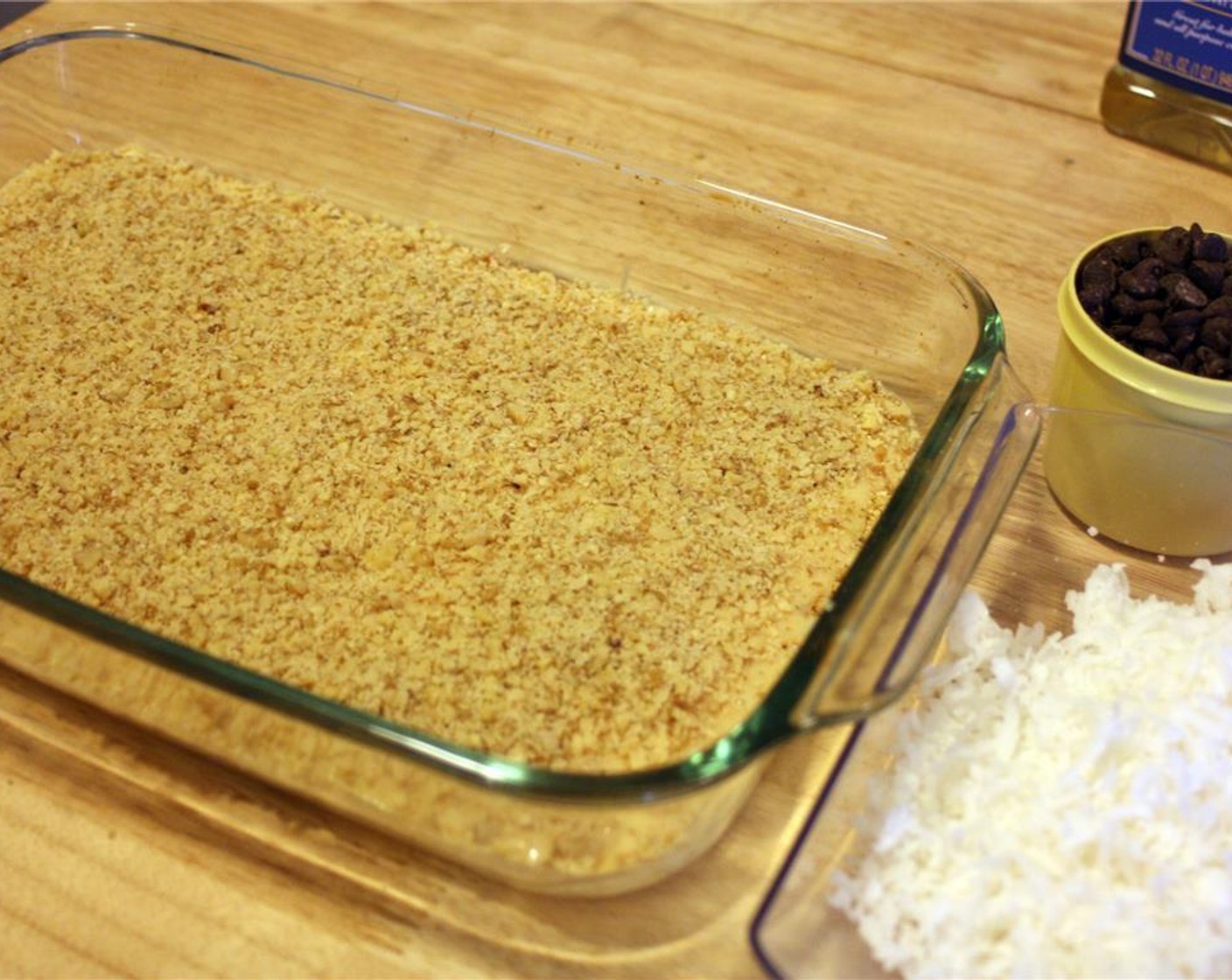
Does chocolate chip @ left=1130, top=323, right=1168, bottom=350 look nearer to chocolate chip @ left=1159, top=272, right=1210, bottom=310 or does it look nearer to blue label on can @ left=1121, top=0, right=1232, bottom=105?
chocolate chip @ left=1159, top=272, right=1210, bottom=310

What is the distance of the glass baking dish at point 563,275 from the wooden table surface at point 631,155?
37mm

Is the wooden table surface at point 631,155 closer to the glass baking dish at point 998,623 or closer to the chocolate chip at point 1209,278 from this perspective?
the glass baking dish at point 998,623

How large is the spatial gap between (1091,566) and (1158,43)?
536 mm

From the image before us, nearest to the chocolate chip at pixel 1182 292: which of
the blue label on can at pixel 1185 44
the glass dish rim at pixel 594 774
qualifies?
the glass dish rim at pixel 594 774

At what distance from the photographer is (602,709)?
737mm

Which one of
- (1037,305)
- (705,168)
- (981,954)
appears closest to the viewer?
(981,954)

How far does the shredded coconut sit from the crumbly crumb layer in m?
0.11

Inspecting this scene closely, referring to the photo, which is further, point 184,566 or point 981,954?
point 184,566

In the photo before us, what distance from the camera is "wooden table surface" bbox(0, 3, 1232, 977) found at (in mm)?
697

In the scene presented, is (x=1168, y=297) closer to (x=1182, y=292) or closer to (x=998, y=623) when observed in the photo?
(x=1182, y=292)

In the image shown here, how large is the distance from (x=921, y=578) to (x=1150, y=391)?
20 centimetres

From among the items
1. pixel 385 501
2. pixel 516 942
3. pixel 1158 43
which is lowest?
pixel 516 942

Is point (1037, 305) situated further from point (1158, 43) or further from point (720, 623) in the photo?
point (720, 623)

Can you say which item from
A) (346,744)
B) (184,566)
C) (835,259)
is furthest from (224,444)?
(835,259)
